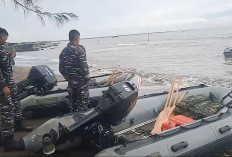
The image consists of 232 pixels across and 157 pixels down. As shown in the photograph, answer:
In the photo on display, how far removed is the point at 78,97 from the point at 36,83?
145cm

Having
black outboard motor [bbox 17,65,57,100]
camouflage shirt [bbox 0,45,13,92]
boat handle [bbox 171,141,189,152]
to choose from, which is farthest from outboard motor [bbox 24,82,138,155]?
black outboard motor [bbox 17,65,57,100]

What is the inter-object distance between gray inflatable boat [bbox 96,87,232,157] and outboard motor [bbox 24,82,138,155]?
1.01ft

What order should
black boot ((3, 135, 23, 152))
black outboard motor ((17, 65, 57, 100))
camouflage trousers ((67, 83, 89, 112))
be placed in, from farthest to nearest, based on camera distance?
black outboard motor ((17, 65, 57, 100)) < camouflage trousers ((67, 83, 89, 112)) < black boot ((3, 135, 23, 152))

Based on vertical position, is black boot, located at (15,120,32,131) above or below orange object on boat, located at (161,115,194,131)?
below

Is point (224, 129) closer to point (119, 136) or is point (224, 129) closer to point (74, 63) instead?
point (119, 136)

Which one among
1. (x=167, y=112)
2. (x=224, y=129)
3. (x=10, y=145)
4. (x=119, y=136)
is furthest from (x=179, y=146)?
(x=10, y=145)

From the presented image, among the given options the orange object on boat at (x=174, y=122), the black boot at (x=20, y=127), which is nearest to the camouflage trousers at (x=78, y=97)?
the black boot at (x=20, y=127)

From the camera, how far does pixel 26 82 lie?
5441 millimetres

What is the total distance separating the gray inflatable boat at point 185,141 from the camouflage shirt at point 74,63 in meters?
Result: 1.15

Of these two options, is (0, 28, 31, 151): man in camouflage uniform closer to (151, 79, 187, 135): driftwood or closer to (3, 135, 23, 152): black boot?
(3, 135, 23, 152): black boot

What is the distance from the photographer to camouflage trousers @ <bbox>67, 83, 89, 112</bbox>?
438cm

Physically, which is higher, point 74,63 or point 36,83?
point 74,63

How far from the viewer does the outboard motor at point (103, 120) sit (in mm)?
3152

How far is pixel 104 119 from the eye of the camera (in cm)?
325
